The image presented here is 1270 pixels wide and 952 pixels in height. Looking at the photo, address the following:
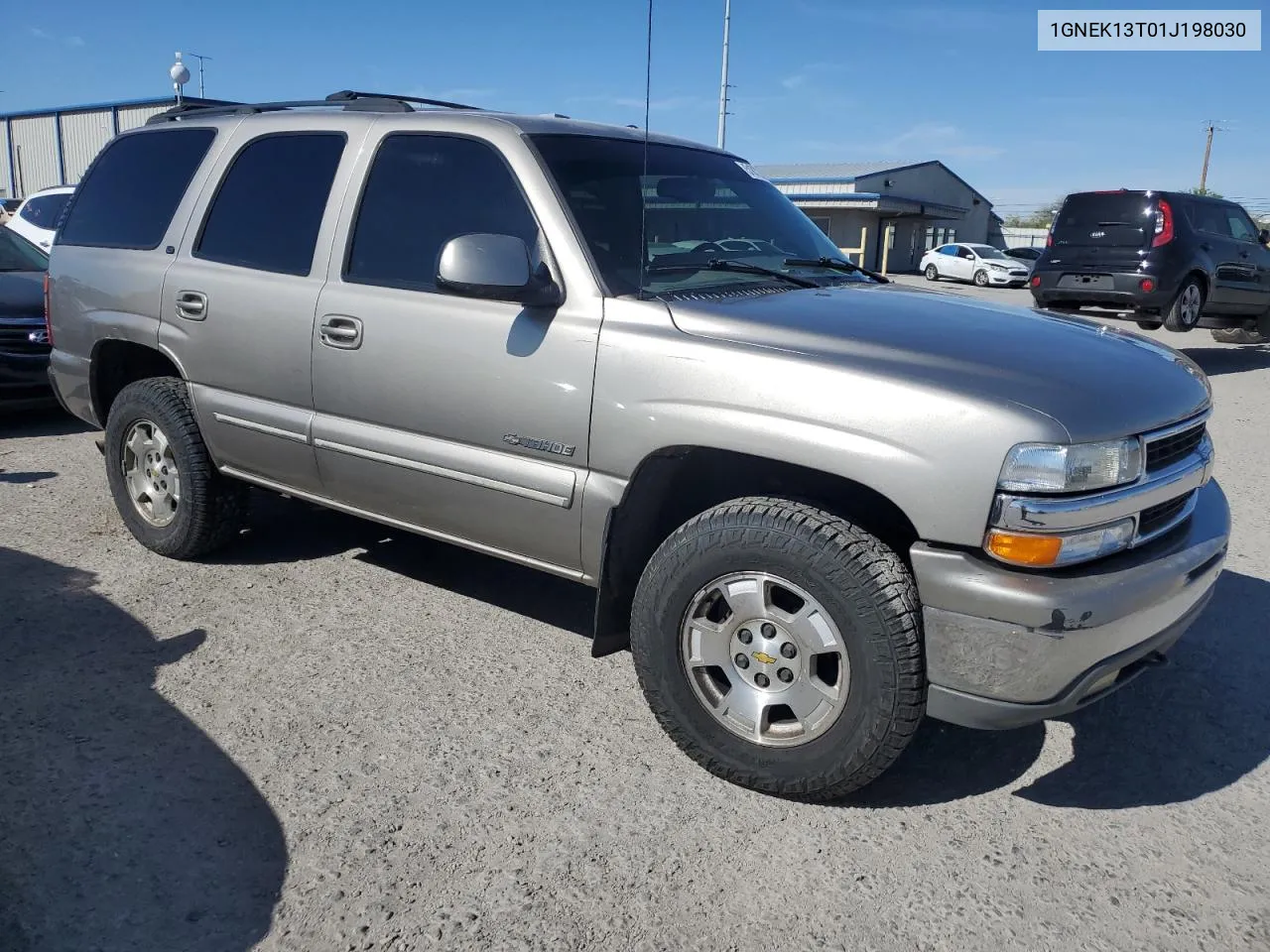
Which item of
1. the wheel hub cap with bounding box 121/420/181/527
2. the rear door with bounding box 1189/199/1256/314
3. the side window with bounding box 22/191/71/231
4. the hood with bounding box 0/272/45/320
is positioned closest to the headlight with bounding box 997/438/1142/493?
the wheel hub cap with bounding box 121/420/181/527

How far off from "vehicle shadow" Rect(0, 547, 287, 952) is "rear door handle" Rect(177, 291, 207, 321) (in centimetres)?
134

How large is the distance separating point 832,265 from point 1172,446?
1.55 m

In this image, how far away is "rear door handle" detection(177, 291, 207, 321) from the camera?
426 centimetres

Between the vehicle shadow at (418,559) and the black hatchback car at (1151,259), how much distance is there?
33.3ft

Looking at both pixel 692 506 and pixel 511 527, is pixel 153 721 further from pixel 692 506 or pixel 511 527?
pixel 692 506

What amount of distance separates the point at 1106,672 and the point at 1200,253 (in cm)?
1180

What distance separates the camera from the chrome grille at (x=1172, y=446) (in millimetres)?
2795

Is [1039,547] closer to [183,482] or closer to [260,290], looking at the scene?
[260,290]

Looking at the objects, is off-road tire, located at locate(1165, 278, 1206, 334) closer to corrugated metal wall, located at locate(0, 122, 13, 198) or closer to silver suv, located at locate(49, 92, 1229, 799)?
silver suv, located at locate(49, 92, 1229, 799)

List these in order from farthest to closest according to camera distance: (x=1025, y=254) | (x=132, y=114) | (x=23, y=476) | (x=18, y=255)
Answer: (x=1025, y=254) → (x=132, y=114) → (x=18, y=255) → (x=23, y=476)

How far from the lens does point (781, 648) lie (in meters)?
2.89

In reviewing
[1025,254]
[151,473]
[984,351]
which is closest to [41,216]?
[151,473]

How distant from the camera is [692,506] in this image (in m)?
3.35

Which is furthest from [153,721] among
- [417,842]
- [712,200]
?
[712,200]
